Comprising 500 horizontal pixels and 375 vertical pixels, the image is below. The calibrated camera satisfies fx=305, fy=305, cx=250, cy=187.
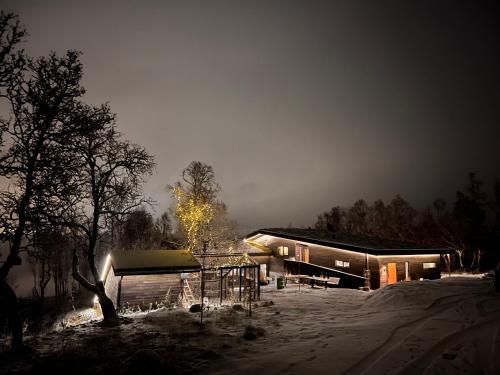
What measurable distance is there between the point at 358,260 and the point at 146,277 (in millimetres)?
17256

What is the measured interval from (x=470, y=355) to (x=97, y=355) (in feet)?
35.1

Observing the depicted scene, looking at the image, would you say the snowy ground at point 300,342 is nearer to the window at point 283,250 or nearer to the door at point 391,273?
the door at point 391,273

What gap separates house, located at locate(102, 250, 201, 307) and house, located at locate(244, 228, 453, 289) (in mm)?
12640

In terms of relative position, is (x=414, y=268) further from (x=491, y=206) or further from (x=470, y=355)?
(x=491, y=206)

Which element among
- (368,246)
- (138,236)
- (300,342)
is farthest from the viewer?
(138,236)

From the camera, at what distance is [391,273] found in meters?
26.0

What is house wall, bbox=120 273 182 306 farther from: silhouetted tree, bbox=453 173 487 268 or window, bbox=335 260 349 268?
silhouetted tree, bbox=453 173 487 268

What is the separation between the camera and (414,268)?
89.8ft

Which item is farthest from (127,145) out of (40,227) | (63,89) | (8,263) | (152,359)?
(152,359)

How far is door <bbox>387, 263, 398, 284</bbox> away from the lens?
2585 centimetres

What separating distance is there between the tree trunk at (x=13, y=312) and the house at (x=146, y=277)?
8.23 metres

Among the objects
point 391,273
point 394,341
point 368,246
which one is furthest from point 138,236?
point 394,341

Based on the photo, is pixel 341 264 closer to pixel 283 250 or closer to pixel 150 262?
pixel 283 250

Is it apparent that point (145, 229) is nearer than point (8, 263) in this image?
No
